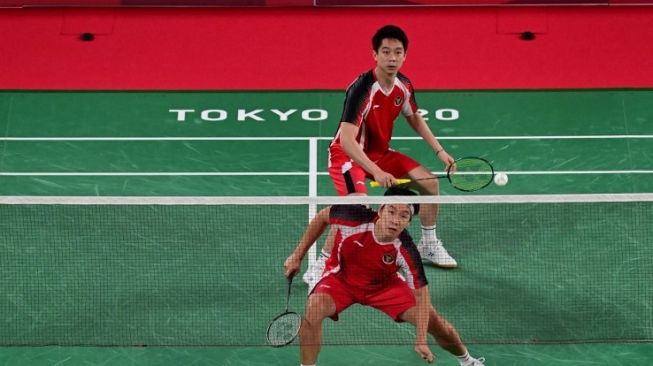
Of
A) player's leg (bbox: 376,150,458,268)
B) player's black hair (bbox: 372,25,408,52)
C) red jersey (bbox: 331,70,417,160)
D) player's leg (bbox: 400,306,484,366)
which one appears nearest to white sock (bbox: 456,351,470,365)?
player's leg (bbox: 400,306,484,366)

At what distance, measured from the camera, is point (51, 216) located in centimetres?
1154

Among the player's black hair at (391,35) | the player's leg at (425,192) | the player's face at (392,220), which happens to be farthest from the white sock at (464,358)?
the player's black hair at (391,35)

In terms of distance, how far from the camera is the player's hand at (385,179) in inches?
385

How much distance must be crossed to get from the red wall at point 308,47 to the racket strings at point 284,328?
4562 millimetres

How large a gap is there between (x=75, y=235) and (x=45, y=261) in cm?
42

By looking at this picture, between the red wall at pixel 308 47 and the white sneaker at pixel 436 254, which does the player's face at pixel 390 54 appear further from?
the red wall at pixel 308 47

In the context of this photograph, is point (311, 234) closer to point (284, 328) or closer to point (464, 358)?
point (284, 328)

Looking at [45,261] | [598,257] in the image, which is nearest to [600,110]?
[598,257]

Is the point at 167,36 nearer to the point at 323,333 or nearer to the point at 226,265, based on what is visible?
the point at 226,265

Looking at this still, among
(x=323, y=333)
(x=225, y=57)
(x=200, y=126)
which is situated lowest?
(x=323, y=333)

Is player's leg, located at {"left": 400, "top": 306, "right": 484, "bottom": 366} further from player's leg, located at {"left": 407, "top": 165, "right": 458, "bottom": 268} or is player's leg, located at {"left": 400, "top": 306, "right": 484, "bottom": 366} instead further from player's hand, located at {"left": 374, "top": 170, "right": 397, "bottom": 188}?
player's leg, located at {"left": 407, "top": 165, "right": 458, "bottom": 268}

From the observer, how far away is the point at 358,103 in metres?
10.3

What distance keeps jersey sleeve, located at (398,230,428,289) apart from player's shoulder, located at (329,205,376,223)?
29 centimetres

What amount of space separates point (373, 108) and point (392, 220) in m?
1.40
